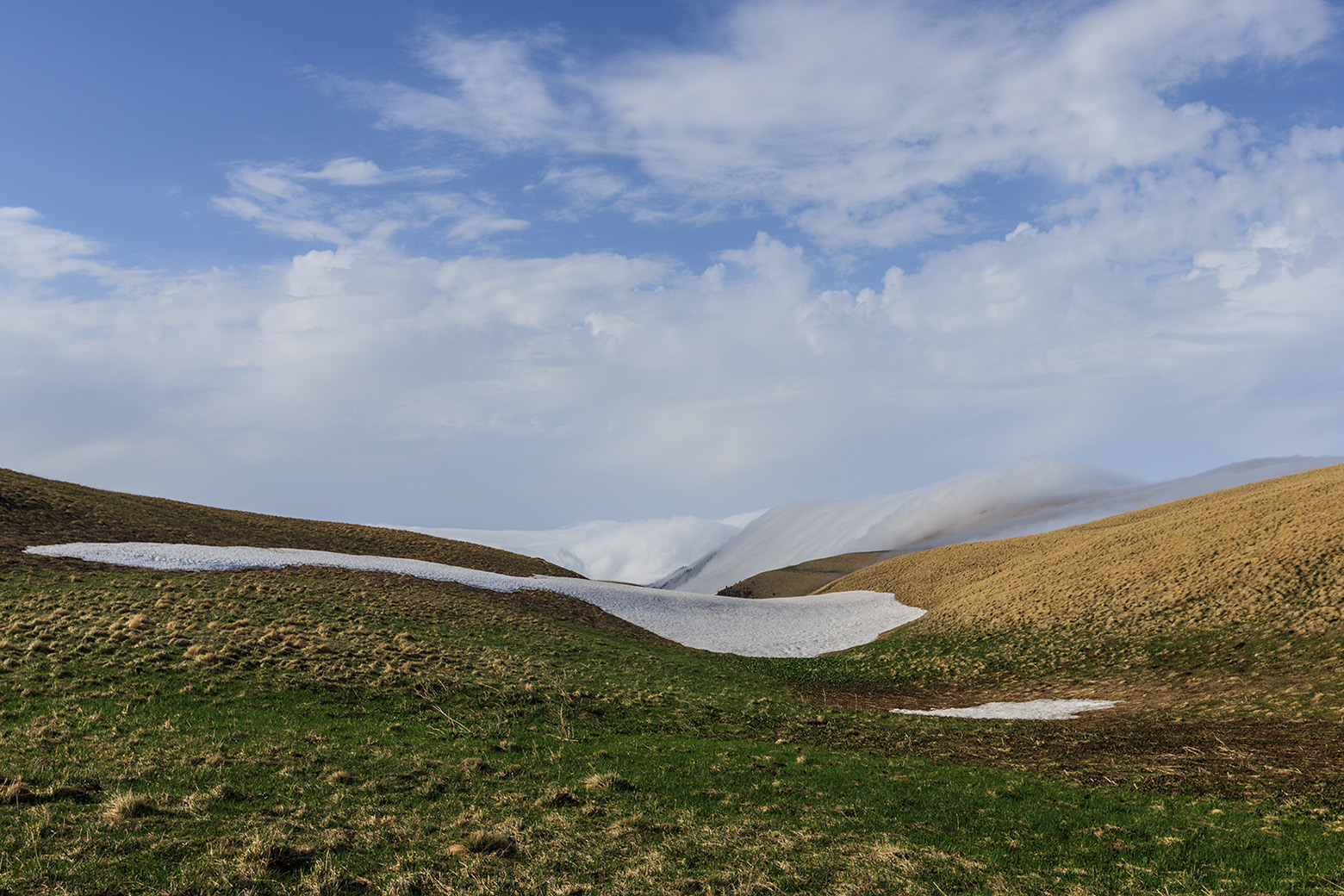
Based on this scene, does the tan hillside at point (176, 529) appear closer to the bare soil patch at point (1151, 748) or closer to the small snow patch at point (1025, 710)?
the small snow patch at point (1025, 710)

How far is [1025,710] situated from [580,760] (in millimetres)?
18924

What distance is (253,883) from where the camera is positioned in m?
8.16

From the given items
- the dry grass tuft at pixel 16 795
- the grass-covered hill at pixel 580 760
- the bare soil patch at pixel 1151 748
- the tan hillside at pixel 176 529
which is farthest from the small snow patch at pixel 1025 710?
the tan hillside at pixel 176 529

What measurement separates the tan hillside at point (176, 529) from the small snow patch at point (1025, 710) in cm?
3423

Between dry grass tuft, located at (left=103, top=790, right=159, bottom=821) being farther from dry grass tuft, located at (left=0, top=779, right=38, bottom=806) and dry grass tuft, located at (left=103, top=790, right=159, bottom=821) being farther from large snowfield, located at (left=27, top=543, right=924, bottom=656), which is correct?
large snowfield, located at (left=27, top=543, right=924, bottom=656)

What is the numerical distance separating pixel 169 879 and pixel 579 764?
27.0 ft

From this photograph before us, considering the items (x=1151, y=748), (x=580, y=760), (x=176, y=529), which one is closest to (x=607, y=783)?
(x=580, y=760)

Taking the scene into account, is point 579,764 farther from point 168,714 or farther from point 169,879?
point 168,714

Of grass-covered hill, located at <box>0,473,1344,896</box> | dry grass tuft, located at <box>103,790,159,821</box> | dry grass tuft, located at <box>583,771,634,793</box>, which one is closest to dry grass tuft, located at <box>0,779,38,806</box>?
grass-covered hill, located at <box>0,473,1344,896</box>

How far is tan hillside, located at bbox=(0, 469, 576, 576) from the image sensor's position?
35656mm

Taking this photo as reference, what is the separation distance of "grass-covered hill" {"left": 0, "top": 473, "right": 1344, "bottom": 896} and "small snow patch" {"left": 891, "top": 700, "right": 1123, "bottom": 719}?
1.27 m

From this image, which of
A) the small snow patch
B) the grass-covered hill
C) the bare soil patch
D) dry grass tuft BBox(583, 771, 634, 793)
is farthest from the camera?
the small snow patch

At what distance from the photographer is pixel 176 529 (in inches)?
1634

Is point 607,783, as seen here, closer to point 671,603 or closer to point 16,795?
point 16,795
